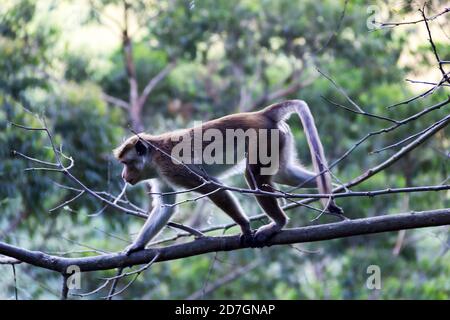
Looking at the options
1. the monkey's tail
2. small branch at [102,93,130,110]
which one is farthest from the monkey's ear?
small branch at [102,93,130,110]

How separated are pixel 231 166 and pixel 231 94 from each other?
9164 mm

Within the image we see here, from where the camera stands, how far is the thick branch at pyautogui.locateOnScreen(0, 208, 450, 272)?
15.2ft

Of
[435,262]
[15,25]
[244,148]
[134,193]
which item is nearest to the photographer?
[244,148]

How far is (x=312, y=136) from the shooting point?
5.57 metres

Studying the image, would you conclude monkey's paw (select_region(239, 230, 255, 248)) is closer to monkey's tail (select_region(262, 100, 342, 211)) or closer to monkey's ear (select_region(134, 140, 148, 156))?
monkey's tail (select_region(262, 100, 342, 211))

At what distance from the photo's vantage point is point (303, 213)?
14.5m

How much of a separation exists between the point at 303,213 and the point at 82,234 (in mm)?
4849

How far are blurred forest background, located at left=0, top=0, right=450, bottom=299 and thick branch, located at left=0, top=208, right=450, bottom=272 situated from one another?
5.48m

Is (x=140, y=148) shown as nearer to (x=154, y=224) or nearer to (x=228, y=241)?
(x=154, y=224)

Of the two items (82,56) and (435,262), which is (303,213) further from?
(82,56)

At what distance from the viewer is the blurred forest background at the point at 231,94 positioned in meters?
11.3

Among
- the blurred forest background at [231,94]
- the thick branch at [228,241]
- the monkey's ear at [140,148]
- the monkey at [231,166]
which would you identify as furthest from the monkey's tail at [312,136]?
the blurred forest background at [231,94]
